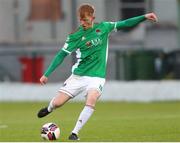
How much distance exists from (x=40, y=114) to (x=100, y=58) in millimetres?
1357

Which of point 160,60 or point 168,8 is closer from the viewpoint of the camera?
point 160,60

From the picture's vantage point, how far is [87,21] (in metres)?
15.8

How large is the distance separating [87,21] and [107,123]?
15.5ft

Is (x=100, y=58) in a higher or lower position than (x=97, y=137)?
higher

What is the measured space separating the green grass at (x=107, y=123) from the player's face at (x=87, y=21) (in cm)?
172

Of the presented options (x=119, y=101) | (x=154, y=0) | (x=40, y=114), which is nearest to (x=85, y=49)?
(x=40, y=114)

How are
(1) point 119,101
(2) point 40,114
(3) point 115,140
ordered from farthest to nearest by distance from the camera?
(1) point 119,101
(2) point 40,114
(3) point 115,140

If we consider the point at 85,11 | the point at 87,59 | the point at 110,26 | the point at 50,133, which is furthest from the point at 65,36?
the point at 85,11

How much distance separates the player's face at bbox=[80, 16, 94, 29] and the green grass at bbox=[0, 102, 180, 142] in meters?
1.72

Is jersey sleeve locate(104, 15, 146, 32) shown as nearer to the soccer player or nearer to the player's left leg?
the soccer player

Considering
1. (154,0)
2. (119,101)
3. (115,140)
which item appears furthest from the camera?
(154,0)

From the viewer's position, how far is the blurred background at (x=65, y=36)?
3081 cm

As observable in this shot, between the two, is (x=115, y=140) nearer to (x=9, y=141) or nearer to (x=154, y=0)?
(x=9, y=141)

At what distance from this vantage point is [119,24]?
16.4 metres
